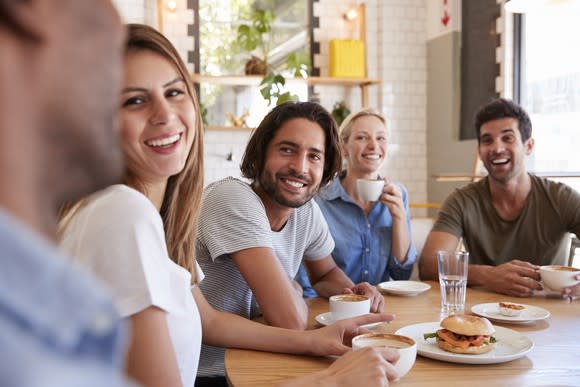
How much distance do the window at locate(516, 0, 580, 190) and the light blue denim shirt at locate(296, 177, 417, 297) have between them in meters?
1.99

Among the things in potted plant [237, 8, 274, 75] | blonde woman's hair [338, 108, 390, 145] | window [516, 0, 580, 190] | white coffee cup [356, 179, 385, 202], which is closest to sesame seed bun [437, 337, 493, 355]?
white coffee cup [356, 179, 385, 202]

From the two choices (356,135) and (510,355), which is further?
(356,135)

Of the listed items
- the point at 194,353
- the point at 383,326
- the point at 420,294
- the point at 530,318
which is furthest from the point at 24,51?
the point at 420,294

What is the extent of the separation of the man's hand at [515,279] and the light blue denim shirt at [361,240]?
0.73 meters

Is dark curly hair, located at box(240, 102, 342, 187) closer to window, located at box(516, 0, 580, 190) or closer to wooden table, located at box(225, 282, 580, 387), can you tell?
wooden table, located at box(225, 282, 580, 387)

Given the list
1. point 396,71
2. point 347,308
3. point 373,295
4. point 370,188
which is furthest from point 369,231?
point 396,71

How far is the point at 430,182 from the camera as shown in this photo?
587 centimetres

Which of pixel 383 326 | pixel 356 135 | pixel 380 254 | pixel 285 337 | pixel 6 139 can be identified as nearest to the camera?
pixel 6 139

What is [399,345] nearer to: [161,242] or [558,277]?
[161,242]

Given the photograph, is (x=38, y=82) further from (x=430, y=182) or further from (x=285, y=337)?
(x=430, y=182)

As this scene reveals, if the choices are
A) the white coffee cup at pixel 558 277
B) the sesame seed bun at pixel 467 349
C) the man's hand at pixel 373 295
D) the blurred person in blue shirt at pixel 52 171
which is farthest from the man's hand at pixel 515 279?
the blurred person in blue shirt at pixel 52 171

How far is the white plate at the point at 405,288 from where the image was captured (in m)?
2.09

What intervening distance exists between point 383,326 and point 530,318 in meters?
0.43

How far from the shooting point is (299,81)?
554cm
